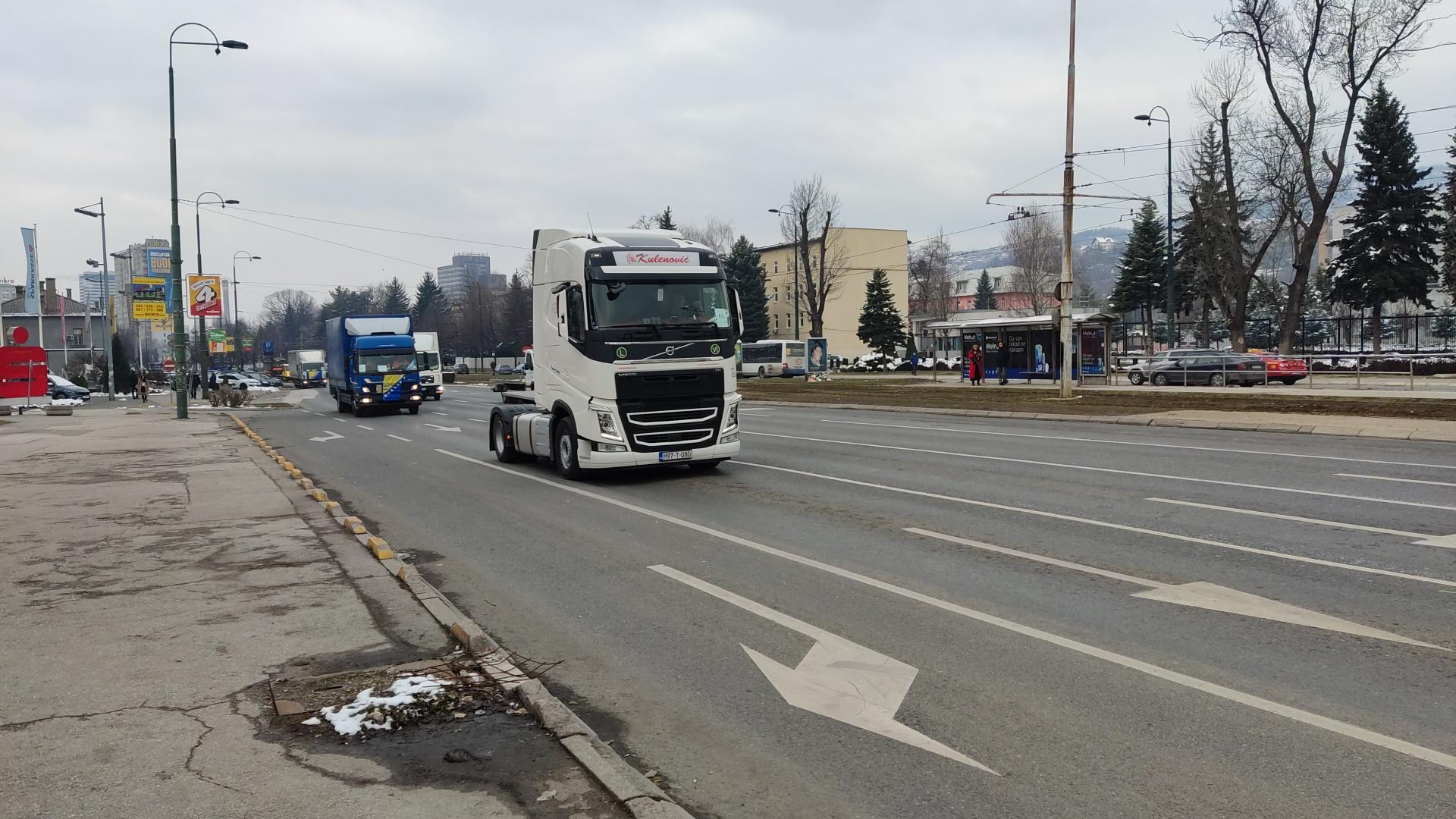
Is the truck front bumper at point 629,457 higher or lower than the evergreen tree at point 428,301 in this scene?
lower

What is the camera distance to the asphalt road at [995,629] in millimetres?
4316

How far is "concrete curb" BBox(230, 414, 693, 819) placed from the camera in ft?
13.4

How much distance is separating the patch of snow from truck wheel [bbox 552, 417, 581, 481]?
8.92 meters

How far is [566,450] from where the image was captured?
1502 centimetres

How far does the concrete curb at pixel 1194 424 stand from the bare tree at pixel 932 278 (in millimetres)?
89500

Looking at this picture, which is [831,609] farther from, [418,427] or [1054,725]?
[418,427]

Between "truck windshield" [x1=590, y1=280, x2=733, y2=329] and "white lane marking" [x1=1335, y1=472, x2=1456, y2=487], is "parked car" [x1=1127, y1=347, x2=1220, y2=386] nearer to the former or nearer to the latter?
→ "white lane marking" [x1=1335, y1=472, x2=1456, y2=487]

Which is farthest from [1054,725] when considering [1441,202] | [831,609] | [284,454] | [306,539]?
[1441,202]

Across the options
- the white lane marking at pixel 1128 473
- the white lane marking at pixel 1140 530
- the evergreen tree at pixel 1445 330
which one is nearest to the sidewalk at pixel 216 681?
the white lane marking at pixel 1140 530

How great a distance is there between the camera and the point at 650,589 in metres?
7.91

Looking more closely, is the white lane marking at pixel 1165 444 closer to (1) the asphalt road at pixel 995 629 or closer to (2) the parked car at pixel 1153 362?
(1) the asphalt road at pixel 995 629

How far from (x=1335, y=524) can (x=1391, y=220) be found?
53673 mm

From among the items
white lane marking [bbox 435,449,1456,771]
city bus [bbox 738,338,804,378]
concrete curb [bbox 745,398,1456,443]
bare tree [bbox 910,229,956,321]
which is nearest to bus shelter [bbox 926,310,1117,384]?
concrete curb [bbox 745,398,1456,443]

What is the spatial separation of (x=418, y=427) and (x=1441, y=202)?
58.6 m
